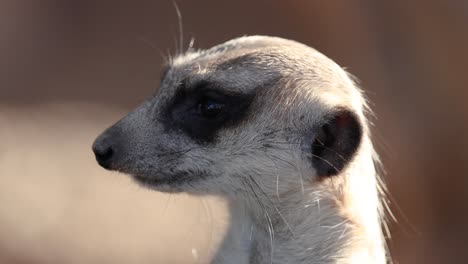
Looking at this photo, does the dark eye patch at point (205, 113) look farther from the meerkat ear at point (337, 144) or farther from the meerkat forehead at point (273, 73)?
the meerkat ear at point (337, 144)

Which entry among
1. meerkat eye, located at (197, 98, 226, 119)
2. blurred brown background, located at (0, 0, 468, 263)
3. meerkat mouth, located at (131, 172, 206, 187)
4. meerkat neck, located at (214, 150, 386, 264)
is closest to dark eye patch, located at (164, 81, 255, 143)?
meerkat eye, located at (197, 98, 226, 119)

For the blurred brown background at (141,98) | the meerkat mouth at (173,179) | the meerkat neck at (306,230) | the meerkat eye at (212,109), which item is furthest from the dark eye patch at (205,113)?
the blurred brown background at (141,98)

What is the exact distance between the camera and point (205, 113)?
321 cm

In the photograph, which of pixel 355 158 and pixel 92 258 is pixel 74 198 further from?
pixel 355 158

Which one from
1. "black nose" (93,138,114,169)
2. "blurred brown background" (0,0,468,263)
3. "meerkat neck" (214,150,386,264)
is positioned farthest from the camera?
"blurred brown background" (0,0,468,263)

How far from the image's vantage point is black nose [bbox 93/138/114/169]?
10.3 feet

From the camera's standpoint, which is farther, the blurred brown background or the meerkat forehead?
the blurred brown background

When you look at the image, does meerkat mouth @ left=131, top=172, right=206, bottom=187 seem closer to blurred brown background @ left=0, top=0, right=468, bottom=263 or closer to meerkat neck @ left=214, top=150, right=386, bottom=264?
meerkat neck @ left=214, top=150, right=386, bottom=264

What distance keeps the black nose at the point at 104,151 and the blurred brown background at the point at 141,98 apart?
284cm

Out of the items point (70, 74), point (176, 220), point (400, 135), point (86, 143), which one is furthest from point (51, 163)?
point (400, 135)

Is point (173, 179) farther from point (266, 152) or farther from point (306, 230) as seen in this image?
point (306, 230)

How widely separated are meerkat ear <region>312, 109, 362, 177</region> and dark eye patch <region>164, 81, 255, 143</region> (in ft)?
0.99

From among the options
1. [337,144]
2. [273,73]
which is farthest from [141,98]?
[337,144]

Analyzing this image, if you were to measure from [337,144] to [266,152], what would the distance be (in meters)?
0.26
